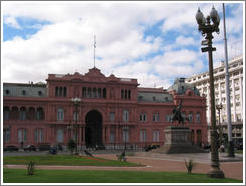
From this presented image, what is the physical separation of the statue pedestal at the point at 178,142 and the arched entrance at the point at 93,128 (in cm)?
3479

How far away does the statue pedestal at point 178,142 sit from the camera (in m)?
44.9

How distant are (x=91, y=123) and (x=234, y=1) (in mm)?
64837

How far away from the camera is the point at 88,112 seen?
78188 millimetres

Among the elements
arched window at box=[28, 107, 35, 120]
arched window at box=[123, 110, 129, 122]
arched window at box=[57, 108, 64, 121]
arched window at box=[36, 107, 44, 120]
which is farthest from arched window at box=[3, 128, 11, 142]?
arched window at box=[123, 110, 129, 122]

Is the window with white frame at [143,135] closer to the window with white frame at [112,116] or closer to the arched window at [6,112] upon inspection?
the window with white frame at [112,116]

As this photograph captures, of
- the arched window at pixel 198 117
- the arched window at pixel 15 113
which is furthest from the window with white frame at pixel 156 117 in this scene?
the arched window at pixel 15 113

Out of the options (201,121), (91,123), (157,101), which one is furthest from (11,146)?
(201,121)

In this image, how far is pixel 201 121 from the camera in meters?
88.5

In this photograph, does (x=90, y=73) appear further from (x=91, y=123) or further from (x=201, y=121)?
(x=201, y=121)

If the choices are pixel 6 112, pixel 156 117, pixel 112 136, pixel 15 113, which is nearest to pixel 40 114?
pixel 15 113

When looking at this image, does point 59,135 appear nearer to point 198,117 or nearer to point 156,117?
point 156,117

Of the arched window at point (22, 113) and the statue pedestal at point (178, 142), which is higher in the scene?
the arched window at point (22, 113)

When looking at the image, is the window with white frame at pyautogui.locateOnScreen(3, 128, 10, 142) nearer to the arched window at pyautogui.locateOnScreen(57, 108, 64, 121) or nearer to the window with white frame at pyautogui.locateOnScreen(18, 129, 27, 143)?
the window with white frame at pyautogui.locateOnScreen(18, 129, 27, 143)

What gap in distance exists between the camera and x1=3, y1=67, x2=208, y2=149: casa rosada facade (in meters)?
73.6
